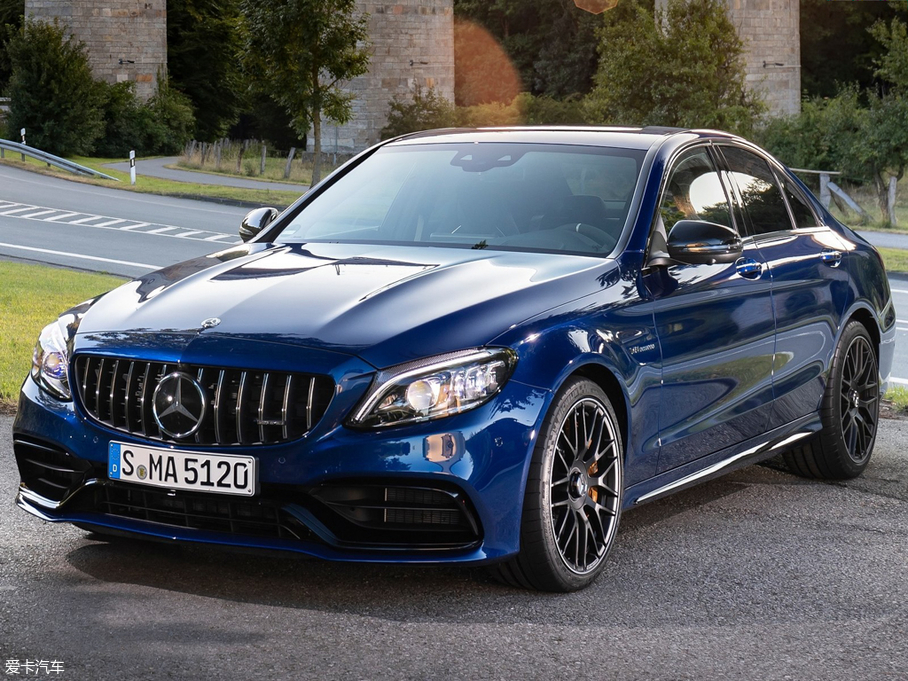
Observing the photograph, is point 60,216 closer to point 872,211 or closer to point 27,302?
point 27,302

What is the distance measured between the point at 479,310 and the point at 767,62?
1828 inches

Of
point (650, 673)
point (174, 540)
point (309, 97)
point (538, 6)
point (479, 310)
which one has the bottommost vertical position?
point (650, 673)

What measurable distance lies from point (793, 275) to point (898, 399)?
3.83m

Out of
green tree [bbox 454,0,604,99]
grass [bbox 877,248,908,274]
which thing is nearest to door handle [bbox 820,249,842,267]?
grass [bbox 877,248,908,274]

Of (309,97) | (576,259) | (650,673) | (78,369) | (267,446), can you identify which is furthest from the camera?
(309,97)

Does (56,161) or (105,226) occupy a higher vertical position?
(56,161)

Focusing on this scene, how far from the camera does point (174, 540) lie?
14.8 ft

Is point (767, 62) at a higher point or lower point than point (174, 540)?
higher

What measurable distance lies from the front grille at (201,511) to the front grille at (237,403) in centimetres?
20

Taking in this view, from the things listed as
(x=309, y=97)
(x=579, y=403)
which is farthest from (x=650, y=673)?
(x=309, y=97)

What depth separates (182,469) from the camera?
443 centimetres

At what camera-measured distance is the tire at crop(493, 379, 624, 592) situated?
4559mm

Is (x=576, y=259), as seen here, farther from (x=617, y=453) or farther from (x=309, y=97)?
(x=309, y=97)

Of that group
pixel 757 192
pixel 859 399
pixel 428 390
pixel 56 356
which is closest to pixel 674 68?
pixel 859 399
